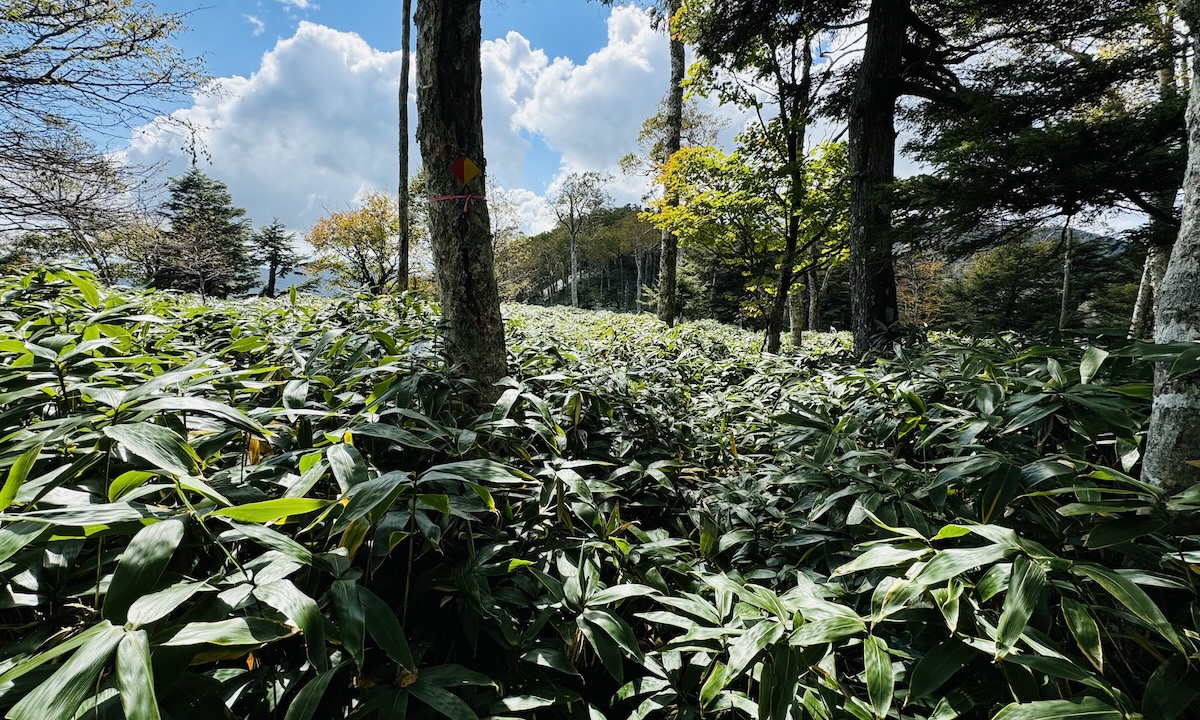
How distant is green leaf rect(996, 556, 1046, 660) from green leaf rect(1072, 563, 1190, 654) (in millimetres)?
74

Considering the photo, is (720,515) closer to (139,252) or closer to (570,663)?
(570,663)

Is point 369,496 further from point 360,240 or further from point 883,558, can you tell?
point 360,240

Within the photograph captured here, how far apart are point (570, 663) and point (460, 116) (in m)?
2.22

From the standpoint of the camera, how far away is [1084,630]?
0.75 m

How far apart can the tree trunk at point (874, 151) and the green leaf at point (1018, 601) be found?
348 centimetres

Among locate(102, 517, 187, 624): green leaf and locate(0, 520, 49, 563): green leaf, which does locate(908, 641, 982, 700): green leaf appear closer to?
locate(102, 517, 187, 624): green leaf

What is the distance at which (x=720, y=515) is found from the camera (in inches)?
68.2

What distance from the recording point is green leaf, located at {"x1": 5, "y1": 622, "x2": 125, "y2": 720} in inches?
18.9

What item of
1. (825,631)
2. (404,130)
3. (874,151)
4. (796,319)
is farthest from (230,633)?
(796,319)

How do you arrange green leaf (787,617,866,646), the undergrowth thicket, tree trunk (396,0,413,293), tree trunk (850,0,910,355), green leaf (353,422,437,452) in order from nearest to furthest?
the undergrowth thicket → green leaf (787,617,866,646) → green leaf (353,422,437,452) → tree trunk (850,0,910,355) → tree trunk (396,0,413,293)

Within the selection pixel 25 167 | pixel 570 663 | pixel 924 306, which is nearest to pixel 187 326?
pixel 570 663

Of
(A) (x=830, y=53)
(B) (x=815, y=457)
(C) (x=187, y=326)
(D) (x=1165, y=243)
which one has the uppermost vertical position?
(A) (x=830, y=53)

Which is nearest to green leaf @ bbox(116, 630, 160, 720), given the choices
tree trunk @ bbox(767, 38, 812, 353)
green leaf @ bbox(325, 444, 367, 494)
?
green leaf @ bbox(325, 444, 367, 494)

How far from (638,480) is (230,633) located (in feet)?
4.31
